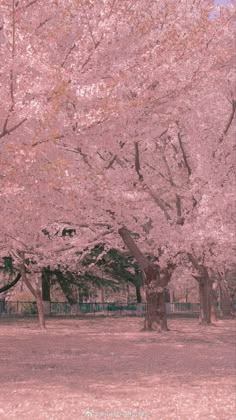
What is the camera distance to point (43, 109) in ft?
29.2

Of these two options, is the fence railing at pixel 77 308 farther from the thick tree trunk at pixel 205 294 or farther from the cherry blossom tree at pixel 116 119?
the cherry blossom tree at pixel 116 119

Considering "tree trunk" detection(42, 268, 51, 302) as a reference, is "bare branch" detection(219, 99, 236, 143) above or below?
above

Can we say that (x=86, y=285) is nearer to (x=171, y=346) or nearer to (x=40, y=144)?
(x=171, y=346)

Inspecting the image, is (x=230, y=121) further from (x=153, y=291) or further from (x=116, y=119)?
(x=116, y=119)

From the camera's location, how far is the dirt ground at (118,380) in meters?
7.92

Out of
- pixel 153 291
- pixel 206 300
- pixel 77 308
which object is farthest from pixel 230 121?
pixel 77 308

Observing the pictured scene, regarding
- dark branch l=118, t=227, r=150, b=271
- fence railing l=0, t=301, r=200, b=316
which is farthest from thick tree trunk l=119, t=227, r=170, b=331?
fence railing l=0, t=301, r=200, b=316

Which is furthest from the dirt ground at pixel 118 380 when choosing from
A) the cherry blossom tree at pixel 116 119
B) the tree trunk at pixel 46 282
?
the tree trunk at pixel 46 282

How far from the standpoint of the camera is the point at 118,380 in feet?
35.3

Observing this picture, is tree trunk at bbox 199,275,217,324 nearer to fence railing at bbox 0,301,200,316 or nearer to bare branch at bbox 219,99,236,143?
bare branch at bbox 219,99,236,143

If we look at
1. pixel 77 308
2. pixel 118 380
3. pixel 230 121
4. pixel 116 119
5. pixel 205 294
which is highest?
pixel 230 121

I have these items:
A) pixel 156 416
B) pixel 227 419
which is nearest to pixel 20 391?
pixel 156 416

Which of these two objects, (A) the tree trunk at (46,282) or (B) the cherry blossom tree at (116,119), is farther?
(A) the tree trunk at (46,282)

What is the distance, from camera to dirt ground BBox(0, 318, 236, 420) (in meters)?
7.92
